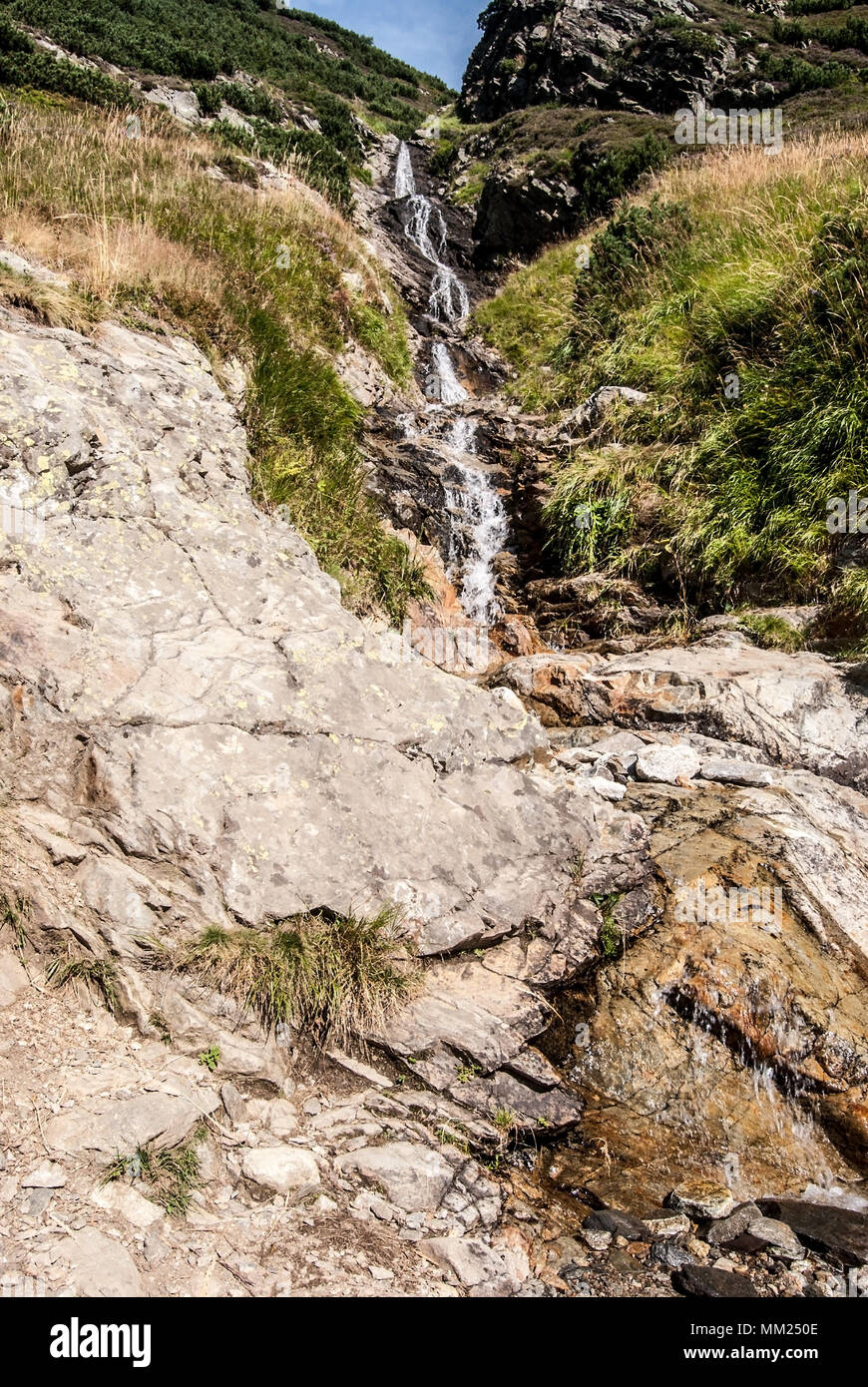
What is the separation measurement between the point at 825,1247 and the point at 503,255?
826 inches

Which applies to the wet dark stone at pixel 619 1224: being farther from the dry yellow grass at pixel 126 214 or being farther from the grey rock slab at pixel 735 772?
the dry yellow grass at pixel 126 214

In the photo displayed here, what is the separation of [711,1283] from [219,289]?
26.1ft

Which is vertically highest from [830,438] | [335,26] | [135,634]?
[335,26]

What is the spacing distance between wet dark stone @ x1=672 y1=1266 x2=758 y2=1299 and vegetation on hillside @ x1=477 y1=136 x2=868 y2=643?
16.4ft

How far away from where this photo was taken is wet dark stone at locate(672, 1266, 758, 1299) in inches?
105

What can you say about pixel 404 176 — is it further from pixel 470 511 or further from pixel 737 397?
pixel 737 397

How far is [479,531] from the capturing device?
30.4 feet

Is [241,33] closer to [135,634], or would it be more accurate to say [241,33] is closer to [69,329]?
[69,329]

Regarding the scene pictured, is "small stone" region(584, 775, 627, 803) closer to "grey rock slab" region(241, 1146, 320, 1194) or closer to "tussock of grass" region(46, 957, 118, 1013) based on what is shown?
"grey rock slab" region(241, 1146, 320, 1194)

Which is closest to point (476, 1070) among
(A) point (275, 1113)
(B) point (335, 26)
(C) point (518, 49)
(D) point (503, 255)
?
(A) point (275, 1113)

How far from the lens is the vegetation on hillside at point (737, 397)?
685 centimetres

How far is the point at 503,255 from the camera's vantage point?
19016mm

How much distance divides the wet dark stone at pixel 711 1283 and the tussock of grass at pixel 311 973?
1440mm

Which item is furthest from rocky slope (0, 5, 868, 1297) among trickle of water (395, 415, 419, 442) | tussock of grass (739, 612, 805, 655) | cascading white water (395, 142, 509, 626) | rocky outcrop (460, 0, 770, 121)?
rocky outcrop (460, 0, 770, 121)
